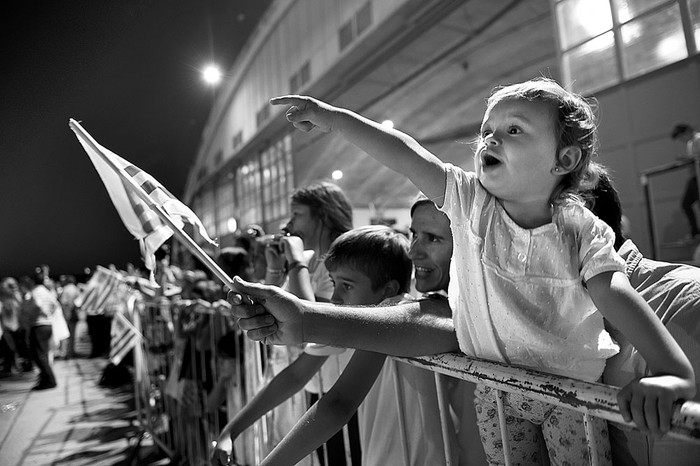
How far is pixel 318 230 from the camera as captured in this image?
99.7 inches

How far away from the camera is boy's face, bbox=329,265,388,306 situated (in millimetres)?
1705

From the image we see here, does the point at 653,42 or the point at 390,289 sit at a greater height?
the point at 653,42

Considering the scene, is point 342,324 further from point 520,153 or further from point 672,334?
point 672,334

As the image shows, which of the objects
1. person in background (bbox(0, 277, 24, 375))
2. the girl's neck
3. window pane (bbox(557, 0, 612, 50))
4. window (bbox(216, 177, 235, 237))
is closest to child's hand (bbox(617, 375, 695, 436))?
the girl's neck

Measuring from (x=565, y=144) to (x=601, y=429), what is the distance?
29.4 inches

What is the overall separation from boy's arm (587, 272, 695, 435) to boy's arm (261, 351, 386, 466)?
74cm

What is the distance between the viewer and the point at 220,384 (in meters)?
3.46

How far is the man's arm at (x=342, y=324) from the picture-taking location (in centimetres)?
102

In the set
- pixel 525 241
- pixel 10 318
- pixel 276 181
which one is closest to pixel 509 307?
pixel 525 241

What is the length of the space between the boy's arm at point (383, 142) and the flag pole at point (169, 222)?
1.46 feet

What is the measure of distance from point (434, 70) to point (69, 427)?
1120cm

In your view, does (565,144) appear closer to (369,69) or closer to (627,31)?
(627,31)

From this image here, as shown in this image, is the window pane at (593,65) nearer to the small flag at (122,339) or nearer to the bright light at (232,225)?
the small flag at (122,339)

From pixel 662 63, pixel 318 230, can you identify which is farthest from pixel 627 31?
pixel 318 230
